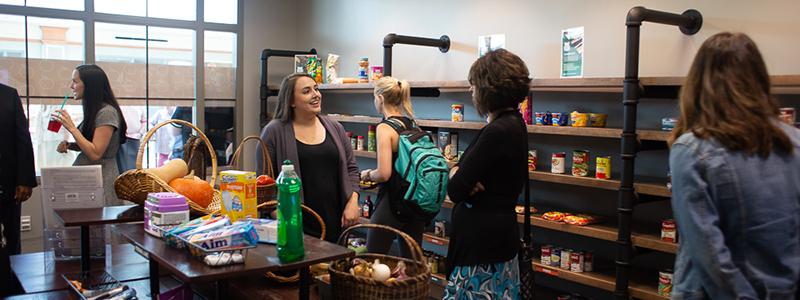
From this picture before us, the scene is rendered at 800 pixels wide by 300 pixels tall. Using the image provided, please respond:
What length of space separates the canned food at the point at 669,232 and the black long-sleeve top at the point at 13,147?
10.5 feet

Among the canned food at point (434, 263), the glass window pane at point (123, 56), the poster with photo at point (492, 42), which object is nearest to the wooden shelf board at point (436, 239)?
the canned food at point (434, 263)

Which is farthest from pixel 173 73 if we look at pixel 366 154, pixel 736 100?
pixel 736 100

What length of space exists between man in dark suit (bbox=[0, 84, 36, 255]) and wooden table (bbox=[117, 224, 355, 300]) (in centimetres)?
197

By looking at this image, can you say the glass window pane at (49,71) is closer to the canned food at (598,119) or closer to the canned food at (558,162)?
the canned food at (558,162)

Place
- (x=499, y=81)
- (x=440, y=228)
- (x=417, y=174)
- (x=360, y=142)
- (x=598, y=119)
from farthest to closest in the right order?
1. (x=360, y=142)
2. (x=440, y=228)
3. (x=598, y=119)
4. (x=417, y=174)
5. (x=499, y=81)

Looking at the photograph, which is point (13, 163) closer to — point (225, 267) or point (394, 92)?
point (394, 92)

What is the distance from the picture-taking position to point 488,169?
2453 millimetres

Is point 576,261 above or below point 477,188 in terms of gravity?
below

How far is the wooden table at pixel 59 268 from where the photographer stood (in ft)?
7.55

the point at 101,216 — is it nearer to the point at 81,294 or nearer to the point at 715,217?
the point at 81,294

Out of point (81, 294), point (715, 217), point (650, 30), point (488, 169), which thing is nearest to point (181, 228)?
point (81, 294)

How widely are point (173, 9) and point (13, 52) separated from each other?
1.29 m

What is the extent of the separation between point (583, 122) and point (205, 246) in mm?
2504

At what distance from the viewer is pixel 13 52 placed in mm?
5266
